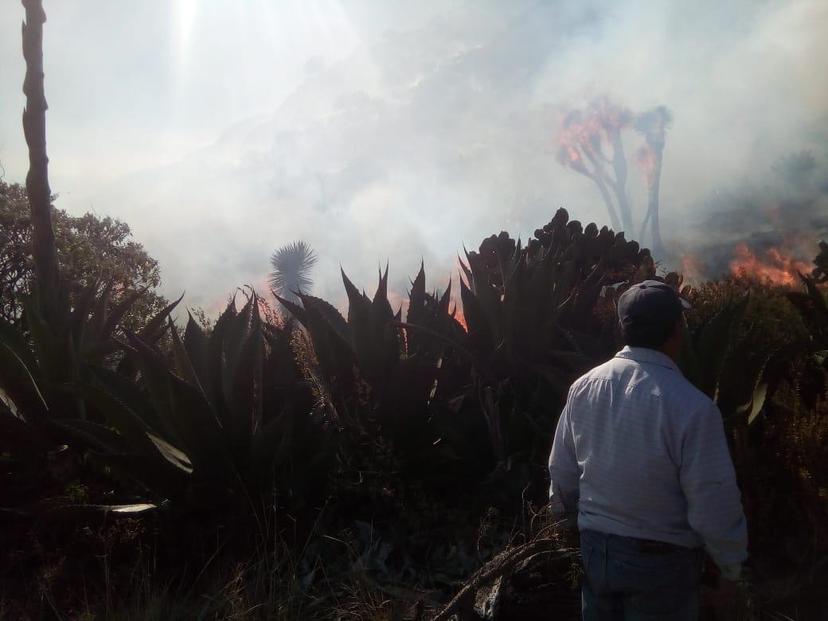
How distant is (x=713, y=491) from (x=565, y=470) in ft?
1.97

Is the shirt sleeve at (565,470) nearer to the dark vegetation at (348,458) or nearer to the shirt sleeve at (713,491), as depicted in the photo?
the shirt sleeve at (713,491)

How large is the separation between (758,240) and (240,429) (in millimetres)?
34054

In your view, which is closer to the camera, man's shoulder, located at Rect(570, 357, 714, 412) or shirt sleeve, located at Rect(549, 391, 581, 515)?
man's shoulder, located at Rect(570, 357, 714, 412)

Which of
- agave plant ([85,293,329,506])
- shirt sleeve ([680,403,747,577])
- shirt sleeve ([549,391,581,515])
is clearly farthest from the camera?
agave plant ([85,293,329,506])

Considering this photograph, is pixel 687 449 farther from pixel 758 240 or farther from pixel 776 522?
pixel 758 240

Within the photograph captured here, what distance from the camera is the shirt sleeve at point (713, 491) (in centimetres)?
215

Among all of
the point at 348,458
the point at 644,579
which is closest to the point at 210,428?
the point at 348,458

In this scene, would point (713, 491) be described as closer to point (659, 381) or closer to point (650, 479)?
point (650, 479)

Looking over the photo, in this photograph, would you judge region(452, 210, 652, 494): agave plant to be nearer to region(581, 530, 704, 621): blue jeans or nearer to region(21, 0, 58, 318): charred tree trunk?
region(581, 530, 704, 621): blue jeans

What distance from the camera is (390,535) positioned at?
12.7 ft

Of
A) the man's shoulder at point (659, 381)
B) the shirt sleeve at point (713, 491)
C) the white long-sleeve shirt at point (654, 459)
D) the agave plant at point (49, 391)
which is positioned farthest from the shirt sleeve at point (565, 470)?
the agave plant at point (49, 391)

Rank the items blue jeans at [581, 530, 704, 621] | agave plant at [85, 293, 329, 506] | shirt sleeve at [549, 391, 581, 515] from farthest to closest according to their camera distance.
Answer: agave plant at [85, 293, 329, 506] → shirt sleeve at [549, 391, 581, 515] → blue jeans at [581, 530, 704, 621]

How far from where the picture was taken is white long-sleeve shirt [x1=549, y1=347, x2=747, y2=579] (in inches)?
85.2

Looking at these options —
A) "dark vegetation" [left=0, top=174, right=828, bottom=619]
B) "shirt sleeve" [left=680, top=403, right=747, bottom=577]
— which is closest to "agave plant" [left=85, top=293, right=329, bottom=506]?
"dark vegetation" [left=0, top=174, right=828, bottom=619]
